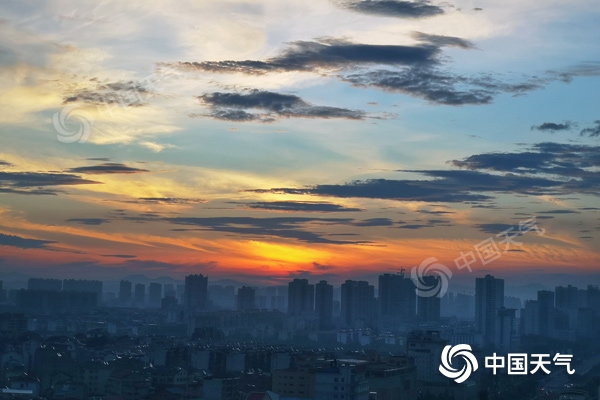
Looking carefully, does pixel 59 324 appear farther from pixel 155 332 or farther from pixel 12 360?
pixel 12 360

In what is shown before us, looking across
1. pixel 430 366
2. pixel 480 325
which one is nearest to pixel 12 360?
pixel 430 366

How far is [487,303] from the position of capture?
5672cm

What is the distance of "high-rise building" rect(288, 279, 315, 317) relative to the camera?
6694 cm

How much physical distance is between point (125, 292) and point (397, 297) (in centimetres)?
3732

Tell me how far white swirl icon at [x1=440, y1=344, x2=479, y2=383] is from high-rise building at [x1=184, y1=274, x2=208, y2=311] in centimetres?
4144

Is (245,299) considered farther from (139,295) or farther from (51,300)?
(139,295)

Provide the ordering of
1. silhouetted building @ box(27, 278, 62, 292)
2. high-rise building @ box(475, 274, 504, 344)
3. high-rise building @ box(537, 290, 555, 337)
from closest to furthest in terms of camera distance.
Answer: high-rise building @ box(475, 274, 504, 344), high-rise building @ box(537, 290, 555, 337), silhouetted building @ box(27, 278, 62, 292)

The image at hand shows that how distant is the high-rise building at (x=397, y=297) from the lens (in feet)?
214

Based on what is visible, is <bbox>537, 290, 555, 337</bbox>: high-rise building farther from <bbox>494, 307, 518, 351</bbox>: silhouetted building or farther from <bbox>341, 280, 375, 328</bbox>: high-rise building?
<bbox>341, 280, 375, 328</bbox>: high-rise building

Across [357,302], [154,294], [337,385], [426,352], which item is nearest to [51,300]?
[357,302]


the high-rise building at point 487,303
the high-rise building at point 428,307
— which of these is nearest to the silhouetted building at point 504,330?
the high-rise building at point 487,303

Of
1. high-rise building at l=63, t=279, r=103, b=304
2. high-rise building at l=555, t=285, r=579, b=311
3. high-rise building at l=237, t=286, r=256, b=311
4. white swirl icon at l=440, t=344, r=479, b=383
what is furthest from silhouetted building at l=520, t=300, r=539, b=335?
high-rise building at l=63, t=279, r=103, b=304

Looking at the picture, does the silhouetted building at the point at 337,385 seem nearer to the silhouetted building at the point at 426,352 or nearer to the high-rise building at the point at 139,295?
the silhouetted building at the point at 426,352

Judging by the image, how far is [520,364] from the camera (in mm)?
33062
